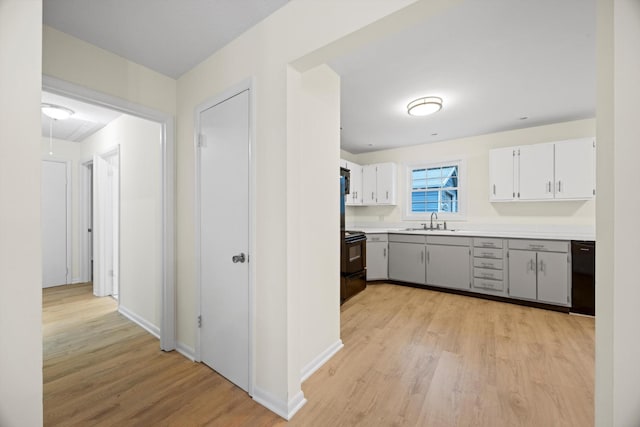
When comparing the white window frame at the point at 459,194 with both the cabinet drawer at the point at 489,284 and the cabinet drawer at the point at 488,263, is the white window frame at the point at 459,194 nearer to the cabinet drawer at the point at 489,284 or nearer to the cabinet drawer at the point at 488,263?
the cabinet drawer at the point at 488,263

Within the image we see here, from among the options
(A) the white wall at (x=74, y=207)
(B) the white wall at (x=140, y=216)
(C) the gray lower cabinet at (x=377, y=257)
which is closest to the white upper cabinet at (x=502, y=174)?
(C) the gray lower cabinet at (x=377, y=257)

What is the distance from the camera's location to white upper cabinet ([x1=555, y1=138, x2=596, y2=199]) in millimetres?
3326

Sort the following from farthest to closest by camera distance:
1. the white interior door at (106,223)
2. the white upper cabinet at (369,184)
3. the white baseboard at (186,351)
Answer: the white upper cabinet at (369,184)
the white interior door at (106,223)
the white baseboard at (186,351)

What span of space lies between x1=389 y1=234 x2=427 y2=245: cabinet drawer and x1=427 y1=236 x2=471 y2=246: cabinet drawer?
9 cm

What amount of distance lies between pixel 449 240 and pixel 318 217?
277cm

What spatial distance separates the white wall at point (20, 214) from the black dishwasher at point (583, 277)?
463 cm

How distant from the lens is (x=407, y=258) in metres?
4.32

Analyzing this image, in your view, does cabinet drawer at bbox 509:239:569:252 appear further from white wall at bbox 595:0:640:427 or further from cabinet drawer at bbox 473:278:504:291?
white wall at bbox 595:0:640:427

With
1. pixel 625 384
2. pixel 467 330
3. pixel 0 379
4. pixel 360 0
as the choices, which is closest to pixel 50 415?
pixel 0 379

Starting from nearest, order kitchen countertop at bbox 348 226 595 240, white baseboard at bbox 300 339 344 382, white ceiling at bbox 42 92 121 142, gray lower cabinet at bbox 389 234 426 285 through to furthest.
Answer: white baseboard at bbox 300 339 344 382
white ceiling at bbox 42 92 121 142
kitchen countertop at bbox 348 226 595 240
gray lower cabinet at bbox 389 234 426 285

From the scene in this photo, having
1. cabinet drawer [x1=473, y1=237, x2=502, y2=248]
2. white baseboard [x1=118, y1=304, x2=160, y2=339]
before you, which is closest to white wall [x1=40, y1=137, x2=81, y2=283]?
white baseboard [x1=118, y1=304, x2=160, y2=339]

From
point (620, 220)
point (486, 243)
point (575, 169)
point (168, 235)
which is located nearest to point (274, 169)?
point (168, 235)

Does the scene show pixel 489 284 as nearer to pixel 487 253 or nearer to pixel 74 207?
pixel 487 253

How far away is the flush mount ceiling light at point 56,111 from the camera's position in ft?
9.57
